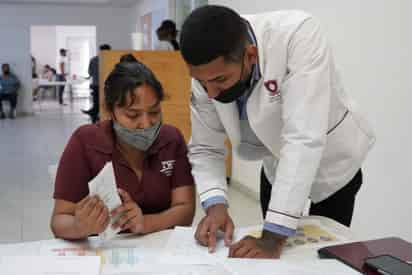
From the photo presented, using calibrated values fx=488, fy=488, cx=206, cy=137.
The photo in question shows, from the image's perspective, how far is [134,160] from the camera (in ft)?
4.50

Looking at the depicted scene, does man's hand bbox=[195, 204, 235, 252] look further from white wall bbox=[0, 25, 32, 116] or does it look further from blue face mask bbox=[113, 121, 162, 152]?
white wall bbox=[0, 25, 32, 116]

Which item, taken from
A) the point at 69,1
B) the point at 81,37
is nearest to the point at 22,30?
the point at 69,1

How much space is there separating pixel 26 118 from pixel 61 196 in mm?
9266

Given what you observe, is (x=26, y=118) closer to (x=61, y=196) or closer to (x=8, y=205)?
(x=8, y=205)

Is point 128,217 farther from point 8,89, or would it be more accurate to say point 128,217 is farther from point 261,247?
point 8,89

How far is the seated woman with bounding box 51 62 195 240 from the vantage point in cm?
125

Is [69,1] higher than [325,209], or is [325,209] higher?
Result: [69,1]

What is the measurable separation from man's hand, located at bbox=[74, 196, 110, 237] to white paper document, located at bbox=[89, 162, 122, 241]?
0.02 metres

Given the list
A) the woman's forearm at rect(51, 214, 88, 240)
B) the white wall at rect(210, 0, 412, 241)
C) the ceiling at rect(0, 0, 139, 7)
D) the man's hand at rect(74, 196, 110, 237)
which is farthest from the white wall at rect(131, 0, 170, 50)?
the man's hand at rect(74, 196, 110, 237)

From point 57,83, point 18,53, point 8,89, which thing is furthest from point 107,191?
point 57,83

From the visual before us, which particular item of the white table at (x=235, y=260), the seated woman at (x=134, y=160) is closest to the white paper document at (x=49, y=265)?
the white table at (x=235, y=260)

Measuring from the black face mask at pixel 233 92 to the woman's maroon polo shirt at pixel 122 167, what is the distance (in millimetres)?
332

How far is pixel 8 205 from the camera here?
12.0ft

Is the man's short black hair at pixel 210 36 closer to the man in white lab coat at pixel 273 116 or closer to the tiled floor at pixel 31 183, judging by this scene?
the man in white lab coat at pixel 273 116
